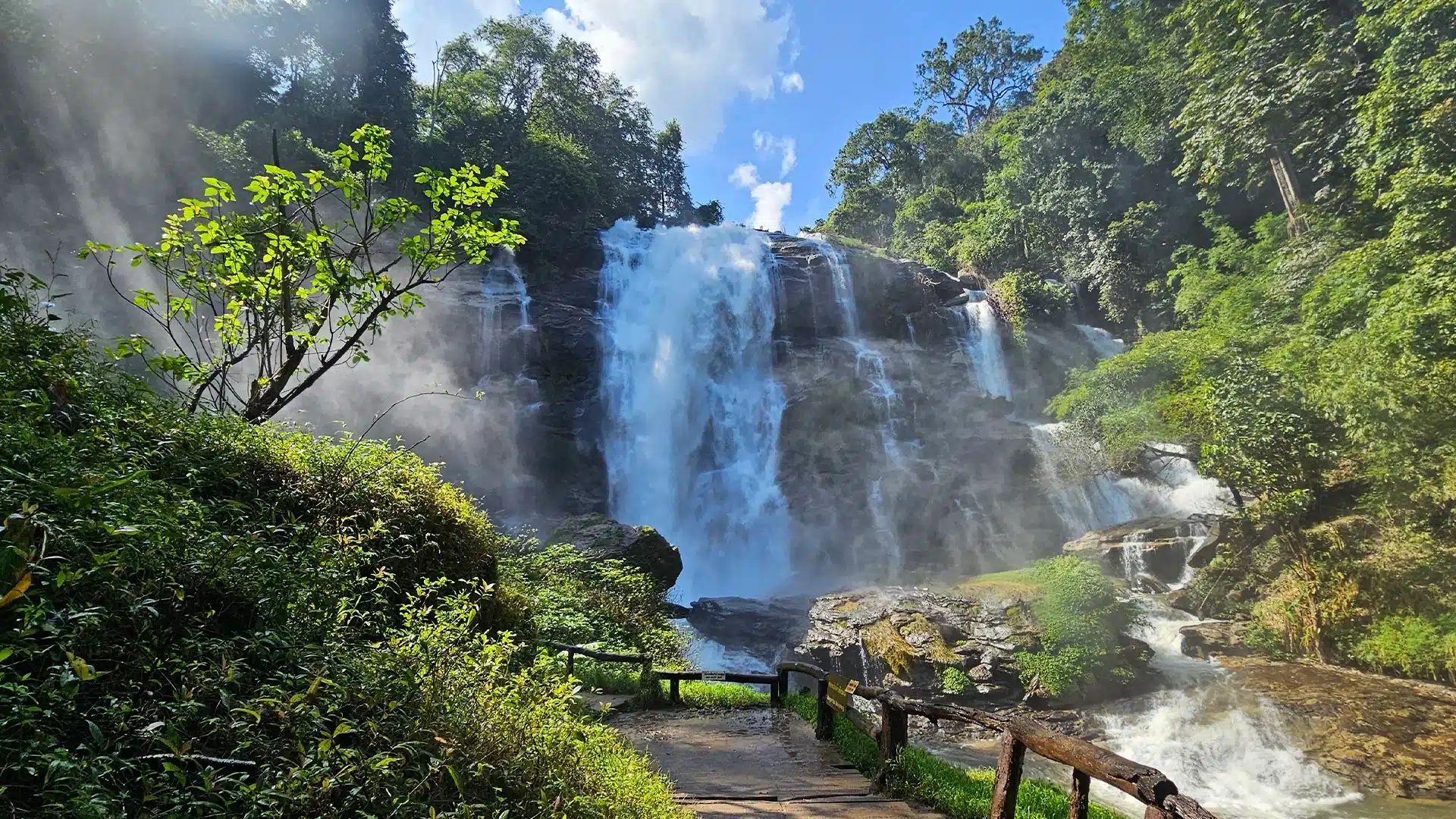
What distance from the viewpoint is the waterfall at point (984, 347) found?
27.7 meters

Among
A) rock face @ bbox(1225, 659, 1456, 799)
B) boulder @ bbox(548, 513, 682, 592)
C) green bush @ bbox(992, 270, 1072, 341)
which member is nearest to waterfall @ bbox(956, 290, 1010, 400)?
green bush @ bbox(992, 270, 1072, 341)

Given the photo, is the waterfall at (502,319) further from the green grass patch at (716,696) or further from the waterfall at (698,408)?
the green grass patch at (716,696)

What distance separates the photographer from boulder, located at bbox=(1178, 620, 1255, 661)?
1303cm

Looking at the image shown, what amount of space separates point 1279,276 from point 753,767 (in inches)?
862

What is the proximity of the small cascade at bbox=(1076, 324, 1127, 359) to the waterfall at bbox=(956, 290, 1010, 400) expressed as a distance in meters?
4.23

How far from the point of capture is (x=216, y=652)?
2.49m

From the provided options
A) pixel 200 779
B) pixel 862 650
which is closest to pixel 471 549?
pixel 200 779

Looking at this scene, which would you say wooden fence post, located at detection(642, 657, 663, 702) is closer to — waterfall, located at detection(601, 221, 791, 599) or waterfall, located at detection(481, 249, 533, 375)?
waterfall, located at detection(601, 221, 791, 599)

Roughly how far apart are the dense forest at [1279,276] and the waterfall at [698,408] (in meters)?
11.9

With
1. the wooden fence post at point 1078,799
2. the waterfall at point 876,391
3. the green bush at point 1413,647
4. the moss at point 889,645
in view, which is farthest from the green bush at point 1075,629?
the waterfall at point 876,391

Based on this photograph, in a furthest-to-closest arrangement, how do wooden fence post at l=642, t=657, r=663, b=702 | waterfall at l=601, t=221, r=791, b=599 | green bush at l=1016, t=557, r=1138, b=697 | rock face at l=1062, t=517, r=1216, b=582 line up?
waterfall at l=601, t=221, r=791, b=599 < rock face at l=1062, t=517, r=1216, b=582 < green bush at l=1016, t=557, r=1138, b=697 < wooden fence post at l=642, t=657, r=663, b=702

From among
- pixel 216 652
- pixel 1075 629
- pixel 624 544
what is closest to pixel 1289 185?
pixel 1075 629

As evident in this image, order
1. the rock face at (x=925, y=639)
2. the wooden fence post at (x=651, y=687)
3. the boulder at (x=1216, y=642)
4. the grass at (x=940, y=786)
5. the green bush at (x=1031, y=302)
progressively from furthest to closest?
the green bush at (x=1031, y=302) → the boulder at (x=1216, y=642) → the rock face at (x=925, y=639) → the wooden fence post at (x=651, y=687) → the grass at (x=940, y=786)

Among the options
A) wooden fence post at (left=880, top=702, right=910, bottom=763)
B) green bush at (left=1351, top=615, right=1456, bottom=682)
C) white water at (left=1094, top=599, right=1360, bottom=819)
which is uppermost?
wooden fence post at (left=880, top=702, right=910, bottom=763)
